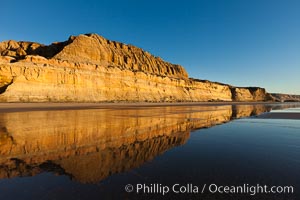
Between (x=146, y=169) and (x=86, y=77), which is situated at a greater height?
(x=86, y=77)

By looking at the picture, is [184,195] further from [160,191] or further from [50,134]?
[50,134]

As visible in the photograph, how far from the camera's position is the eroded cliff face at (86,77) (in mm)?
35719

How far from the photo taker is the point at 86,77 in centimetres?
4566

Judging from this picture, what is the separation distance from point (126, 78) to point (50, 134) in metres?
48.7

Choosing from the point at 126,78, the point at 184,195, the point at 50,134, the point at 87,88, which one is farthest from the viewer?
the point at 126,78

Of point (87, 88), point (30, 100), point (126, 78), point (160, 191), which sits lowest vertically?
point (160, 191)

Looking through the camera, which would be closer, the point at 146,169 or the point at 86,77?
the point at 146,169

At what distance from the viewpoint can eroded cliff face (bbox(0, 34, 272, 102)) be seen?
1406 inches

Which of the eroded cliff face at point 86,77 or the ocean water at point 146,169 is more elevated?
the eroded cliff face at point 86,77

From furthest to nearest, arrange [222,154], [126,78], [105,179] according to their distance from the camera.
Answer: [126,78] < [222,154] < [105,179]

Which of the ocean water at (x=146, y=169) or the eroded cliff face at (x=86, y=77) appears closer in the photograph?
the ocean water at (x=146, y=169)

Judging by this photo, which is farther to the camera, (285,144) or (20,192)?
(285,144)

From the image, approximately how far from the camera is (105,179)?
4.15 m

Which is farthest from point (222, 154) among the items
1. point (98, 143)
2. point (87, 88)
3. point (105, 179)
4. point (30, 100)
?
point (87, 88)
